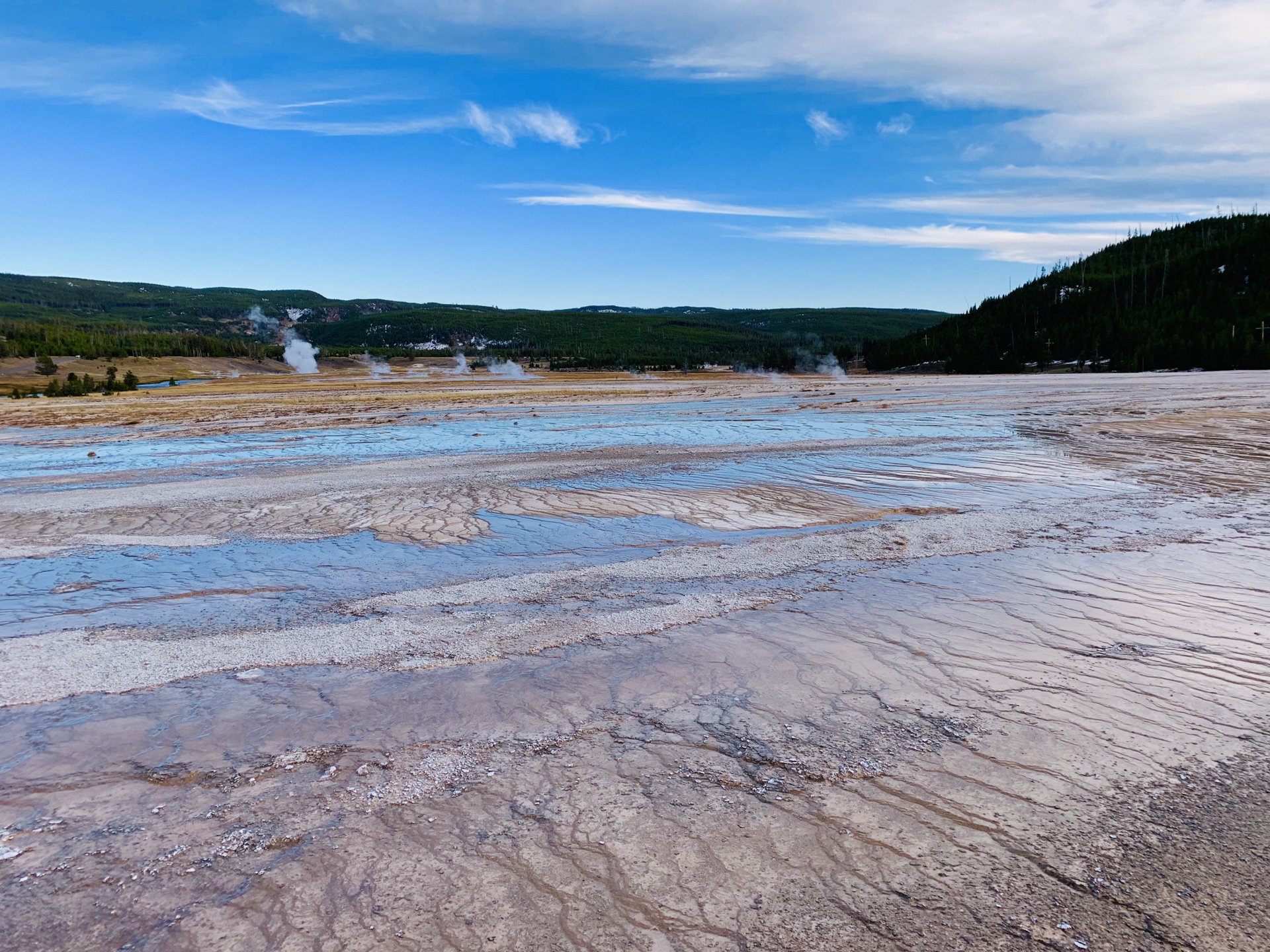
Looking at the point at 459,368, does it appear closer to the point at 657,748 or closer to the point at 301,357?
the point at 301,357

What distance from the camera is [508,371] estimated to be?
108938mm

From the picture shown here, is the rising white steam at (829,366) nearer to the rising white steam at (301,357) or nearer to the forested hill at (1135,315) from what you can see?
the forested hill at (1135,315)

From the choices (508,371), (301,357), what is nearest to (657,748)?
(508,371)

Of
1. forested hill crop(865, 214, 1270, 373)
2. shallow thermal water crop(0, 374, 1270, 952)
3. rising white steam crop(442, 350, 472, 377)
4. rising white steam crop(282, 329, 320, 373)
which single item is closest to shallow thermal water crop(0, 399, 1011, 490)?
shallow thermal water crop(0, 374, 1270, 952)

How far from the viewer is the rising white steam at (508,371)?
3883 inches

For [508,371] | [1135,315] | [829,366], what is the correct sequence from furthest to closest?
[829,366] → [508,371] → [1135,315]

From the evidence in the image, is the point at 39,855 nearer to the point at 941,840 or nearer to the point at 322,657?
the point at 322,657

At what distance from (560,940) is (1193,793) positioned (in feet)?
10.1

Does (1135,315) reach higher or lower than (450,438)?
higher

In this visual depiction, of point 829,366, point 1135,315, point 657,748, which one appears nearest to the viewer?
point 657,748

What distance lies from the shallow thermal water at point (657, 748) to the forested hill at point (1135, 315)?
84235mm

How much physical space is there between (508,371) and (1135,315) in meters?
85.8

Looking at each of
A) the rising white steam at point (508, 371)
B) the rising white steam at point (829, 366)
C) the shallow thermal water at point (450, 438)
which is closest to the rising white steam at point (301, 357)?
the rising white steam at point (508, 371)

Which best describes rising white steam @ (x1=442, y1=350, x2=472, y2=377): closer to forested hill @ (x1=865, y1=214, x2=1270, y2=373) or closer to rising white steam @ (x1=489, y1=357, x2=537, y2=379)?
rising white steam @ (x1=489, y1=357, x2=537, y2=379)
